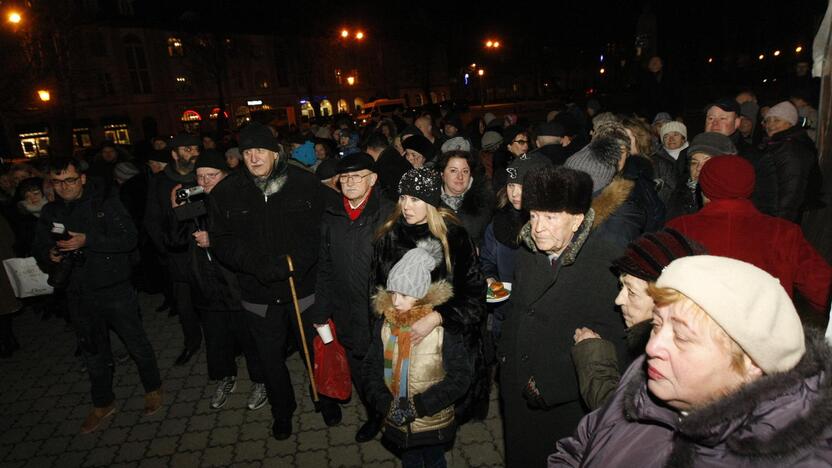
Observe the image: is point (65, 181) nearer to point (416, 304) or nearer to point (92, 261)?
point (92, 261)

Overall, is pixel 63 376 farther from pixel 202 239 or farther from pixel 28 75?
pixel 28 75

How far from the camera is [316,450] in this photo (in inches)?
158

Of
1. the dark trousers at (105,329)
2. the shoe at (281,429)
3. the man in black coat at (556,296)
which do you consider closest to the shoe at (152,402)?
the dark trousers at (105,329)

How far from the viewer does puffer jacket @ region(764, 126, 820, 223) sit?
183 inches

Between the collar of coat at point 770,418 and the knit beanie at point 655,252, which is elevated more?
the knit beanie at point 655,252

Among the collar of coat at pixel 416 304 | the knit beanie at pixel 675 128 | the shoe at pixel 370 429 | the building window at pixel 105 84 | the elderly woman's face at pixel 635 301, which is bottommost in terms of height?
the shoe at pixel 370 429

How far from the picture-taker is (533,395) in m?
2.67

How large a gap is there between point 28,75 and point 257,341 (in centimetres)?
2427

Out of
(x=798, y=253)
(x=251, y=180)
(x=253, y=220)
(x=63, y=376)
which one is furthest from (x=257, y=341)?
(x=798, y=253)

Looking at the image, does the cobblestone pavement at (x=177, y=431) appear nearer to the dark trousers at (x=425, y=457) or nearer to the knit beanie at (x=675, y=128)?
the dark trousers at (x=425, y=457)

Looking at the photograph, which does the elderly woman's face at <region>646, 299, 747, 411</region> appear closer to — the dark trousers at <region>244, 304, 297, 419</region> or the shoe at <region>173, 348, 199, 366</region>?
the dark trousers at <region>244, 304, 297, 419</region>

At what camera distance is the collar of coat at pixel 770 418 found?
104cm

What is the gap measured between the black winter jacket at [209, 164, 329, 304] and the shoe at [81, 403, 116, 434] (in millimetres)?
2240

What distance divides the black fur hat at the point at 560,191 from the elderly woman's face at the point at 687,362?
117 cm
